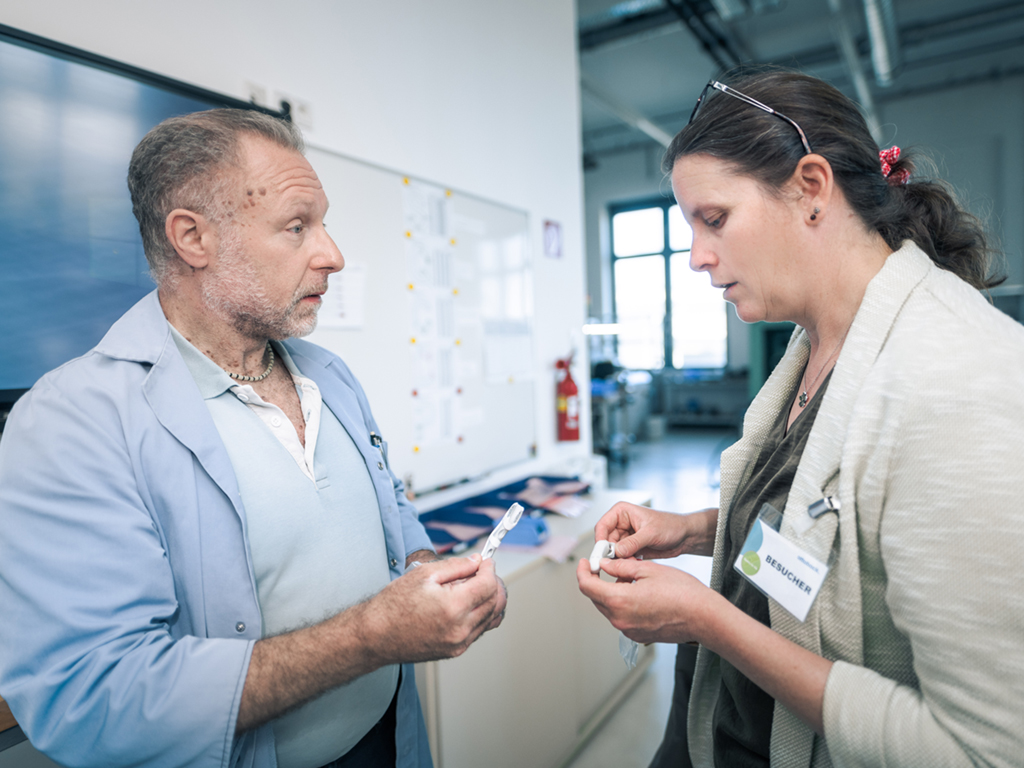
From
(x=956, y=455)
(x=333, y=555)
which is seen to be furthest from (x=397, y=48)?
(x=956, y=455)

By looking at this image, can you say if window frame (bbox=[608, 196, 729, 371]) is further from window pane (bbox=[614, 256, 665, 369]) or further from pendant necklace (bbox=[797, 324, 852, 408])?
pendant necklace (bbox=[797, 324, 852, 408])

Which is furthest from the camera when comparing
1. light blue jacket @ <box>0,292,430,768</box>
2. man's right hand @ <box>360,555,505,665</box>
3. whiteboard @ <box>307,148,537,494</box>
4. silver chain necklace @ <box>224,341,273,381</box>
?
whiteboard @ <box>307,148,537,494</box>

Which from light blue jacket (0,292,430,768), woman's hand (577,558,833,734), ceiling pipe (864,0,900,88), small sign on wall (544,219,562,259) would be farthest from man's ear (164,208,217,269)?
ceiling pipe (864,0,900,88)

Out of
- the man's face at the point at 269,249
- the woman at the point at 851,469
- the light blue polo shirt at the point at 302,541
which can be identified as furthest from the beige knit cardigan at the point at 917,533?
the man's face at the point at 269,249

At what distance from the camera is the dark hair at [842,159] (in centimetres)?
90

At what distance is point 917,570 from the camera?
0.68 m

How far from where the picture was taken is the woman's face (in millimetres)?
931

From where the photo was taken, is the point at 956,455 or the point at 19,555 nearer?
the point at 956,455

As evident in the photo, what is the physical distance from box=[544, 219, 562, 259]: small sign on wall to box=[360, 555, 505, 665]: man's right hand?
91.9 inches

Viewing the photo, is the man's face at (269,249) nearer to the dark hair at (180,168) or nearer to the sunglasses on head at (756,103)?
the dark hair at (180,168)

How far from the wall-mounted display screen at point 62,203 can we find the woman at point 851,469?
1191mm

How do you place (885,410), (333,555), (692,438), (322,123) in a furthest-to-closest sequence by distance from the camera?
(692,438)
(322,123)
(333,555)
(885,410)

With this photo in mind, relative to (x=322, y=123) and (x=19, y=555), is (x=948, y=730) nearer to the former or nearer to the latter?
(x=19, y=555)

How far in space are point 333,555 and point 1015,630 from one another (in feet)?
3.22
